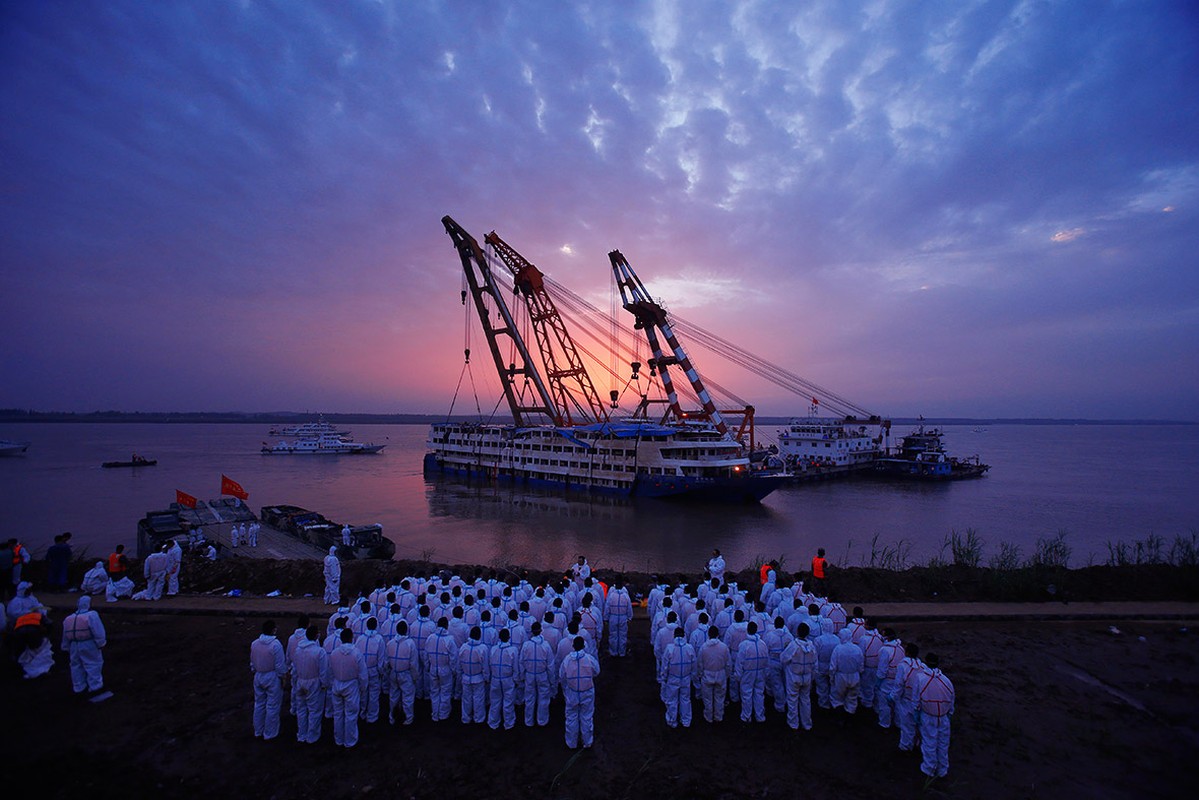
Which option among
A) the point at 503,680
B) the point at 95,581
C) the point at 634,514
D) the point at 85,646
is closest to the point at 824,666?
the point at 503,680

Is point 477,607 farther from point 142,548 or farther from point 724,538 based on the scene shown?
point 724,538

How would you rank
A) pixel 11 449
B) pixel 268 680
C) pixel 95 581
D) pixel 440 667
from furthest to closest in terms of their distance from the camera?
pixel 11 449 → pixel 95 581 → pixel 440 667 → pixel 268 680

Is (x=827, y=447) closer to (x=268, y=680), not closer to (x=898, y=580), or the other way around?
(x=898, y=580)

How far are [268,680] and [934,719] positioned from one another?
26.0ft

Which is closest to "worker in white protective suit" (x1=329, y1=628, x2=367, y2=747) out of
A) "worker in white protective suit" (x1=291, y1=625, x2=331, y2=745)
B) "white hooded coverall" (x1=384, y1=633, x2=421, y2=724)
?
"worker in white protective suit" (x1=291, y1=625, x2=331, y2=745)

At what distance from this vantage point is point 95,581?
459 inches

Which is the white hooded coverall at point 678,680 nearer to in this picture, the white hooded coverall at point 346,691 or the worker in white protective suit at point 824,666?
the worker in white protective suit at point 824,666

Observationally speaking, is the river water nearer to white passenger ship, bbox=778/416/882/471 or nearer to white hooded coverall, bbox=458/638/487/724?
white passenger ship, bbox=778/416/882/471

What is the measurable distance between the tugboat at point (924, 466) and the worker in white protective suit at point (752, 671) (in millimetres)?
54299

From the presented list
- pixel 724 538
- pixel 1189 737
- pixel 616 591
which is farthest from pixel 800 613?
pixel 724 538

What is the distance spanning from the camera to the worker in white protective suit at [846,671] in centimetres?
713

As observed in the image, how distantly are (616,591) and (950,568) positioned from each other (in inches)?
371

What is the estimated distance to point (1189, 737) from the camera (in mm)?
6902

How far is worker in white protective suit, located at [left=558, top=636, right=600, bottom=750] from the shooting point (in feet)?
22.0
